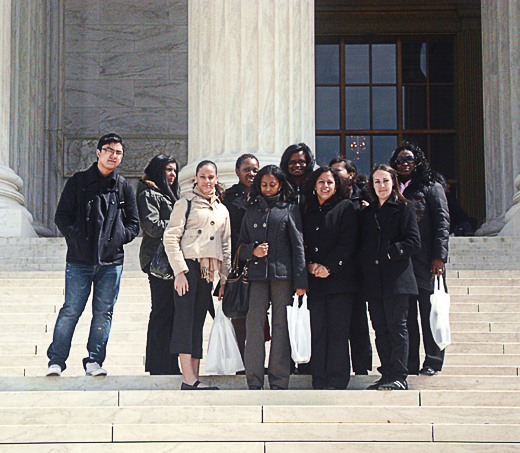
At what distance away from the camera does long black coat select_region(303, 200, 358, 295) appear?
23.4 feet

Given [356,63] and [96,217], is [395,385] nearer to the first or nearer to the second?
[96,217]

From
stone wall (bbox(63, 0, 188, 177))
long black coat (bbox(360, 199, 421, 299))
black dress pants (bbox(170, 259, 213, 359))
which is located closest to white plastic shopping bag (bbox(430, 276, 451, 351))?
long black coat (bbox(360, 199, 421, 299))

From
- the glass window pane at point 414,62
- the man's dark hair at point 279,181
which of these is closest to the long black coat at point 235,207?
the man's dark hair at point 279,181

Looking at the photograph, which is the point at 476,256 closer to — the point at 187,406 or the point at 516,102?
the point at 516,102

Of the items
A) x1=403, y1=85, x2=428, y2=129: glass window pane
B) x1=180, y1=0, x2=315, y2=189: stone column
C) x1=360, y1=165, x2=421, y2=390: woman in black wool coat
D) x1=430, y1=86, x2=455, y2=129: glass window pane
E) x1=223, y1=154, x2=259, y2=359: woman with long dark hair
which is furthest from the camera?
x1=403, y1=85, x2=428, y2=129: glass window pane

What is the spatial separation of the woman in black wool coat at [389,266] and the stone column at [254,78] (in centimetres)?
528

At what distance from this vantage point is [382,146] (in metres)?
19.9

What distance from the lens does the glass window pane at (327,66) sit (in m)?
20.0

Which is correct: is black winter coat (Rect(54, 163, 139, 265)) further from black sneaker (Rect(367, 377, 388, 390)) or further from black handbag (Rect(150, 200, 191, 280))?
black sneaker (Rect(367, 377, 388, 390))

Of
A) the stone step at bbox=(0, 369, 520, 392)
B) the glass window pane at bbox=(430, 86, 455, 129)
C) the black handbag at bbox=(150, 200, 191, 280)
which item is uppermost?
the glass window pane at bbox=(430, 86, 455, 129)

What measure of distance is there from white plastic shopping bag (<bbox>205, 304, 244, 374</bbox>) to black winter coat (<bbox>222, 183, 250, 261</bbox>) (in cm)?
66

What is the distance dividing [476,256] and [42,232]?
26.3 feet

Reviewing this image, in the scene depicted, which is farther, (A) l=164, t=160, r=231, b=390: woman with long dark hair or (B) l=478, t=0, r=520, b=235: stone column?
(B) l=478, t=0, r=520, b=235: stone column

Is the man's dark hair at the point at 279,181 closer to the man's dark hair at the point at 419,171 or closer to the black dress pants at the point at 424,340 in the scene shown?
the man's dark hair at the point at 419,171
